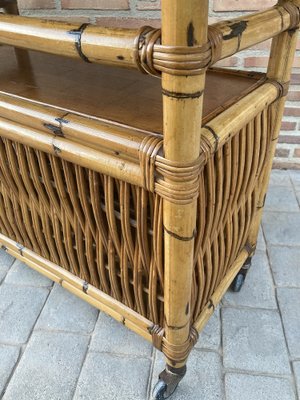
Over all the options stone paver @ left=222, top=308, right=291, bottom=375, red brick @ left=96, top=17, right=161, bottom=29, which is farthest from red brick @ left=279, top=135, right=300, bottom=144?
stone paver @ left=222, top=308, right=291, bottom=375

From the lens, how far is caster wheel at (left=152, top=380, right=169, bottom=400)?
90cm

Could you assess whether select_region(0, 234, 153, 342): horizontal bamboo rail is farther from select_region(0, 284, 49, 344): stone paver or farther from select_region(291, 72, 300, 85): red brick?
select_region(291, 72, 300, 85): red brick

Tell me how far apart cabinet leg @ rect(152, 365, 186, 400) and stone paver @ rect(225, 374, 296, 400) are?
0.14 m

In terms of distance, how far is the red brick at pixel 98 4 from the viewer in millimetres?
1353

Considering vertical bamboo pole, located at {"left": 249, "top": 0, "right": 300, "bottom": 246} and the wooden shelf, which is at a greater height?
vertical bamboo pole, located at {"left": 249, "top": 0, "right": 300, "bottom": 246}

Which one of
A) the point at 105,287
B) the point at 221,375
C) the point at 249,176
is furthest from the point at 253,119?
the point at 221,375

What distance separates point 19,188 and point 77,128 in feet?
1.11

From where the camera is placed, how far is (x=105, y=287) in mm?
946

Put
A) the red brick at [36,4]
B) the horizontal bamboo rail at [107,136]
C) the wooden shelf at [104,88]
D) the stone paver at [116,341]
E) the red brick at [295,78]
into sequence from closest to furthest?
the horizontal bamboo rail at [107,136]
the wooden shelf at [104,88]
the stone paver at [116,341]
the red brick at [36,4]
the red brick at [295,78]

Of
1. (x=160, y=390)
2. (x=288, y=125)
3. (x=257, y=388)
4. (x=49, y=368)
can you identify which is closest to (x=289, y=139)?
(x=288, y=125)

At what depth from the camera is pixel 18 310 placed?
3.76ft

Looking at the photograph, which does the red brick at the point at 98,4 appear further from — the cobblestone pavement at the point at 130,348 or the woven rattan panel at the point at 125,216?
the cobblestone pavement at the point at 130,348

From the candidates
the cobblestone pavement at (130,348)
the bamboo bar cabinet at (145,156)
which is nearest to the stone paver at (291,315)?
the cobblestone pavement at (130,348)

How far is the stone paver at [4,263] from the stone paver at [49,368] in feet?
0.96
